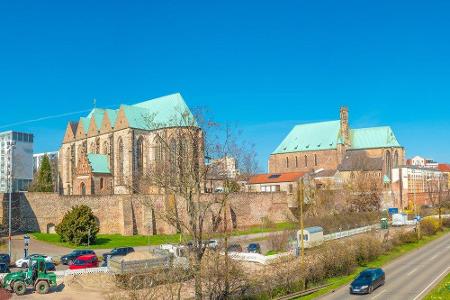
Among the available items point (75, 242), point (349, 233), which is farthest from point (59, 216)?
point (349, 233)

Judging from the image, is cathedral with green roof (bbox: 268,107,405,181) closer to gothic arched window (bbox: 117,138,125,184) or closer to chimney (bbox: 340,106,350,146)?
chimney (bbox: 340,106,350,146)

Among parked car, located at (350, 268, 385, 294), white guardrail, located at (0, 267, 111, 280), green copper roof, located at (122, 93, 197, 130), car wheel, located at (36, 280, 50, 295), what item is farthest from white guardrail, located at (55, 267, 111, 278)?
green copper roof, located at (122, 93, 197, 130)

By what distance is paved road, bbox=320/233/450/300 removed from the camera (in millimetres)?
28547

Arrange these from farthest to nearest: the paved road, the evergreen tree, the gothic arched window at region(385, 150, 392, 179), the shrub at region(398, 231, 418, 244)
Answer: the gothic arched window at region(385, 150, 392, 179) < the evergreen tree < the shrub at region(398, 231, 418, 244) < the paved road

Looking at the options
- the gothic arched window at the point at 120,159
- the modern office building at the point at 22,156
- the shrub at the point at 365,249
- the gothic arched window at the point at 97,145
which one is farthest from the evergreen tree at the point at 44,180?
the shrub at the point at 365,249

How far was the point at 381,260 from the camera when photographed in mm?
42656

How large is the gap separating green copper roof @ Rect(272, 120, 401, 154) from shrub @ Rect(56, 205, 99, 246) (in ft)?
210

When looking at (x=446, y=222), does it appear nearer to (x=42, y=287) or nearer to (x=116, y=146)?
(x=116, y=146)

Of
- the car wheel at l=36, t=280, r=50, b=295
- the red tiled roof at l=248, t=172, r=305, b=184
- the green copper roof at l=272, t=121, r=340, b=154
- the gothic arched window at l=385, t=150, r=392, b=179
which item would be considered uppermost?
the green copper roof at l=272, t=121, r=340, b=154

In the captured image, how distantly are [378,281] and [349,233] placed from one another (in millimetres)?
21208

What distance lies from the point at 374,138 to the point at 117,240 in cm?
6577

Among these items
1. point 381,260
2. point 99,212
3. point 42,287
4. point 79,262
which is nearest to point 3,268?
point 79,262

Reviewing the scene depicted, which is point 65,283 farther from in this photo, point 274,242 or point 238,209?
point 238,209

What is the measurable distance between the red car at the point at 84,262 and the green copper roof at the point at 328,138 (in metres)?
72.3
